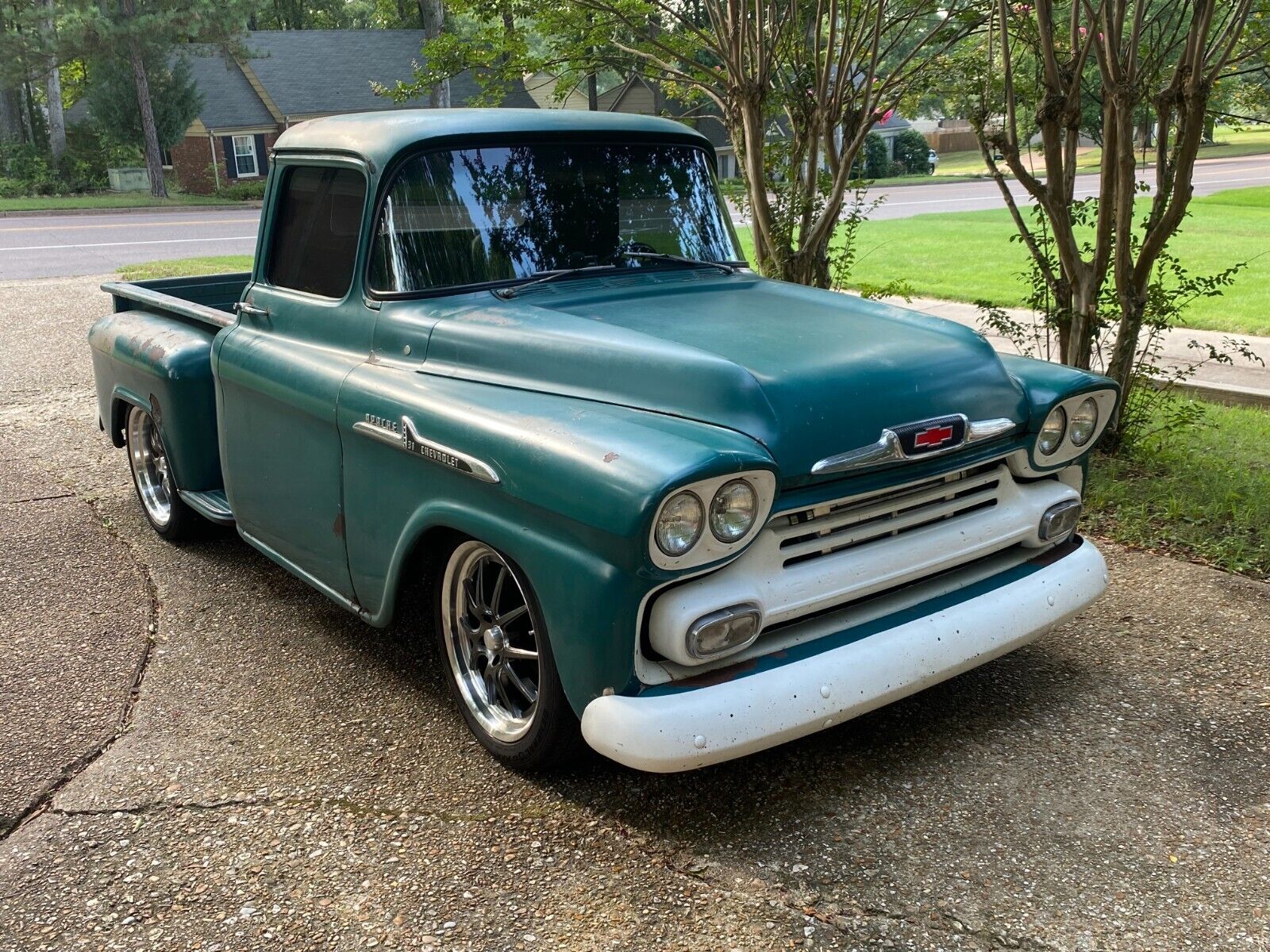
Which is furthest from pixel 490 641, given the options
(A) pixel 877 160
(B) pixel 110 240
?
(A) pixel 877 160

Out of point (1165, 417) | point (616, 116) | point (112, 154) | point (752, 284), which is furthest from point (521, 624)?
point (112, 154)

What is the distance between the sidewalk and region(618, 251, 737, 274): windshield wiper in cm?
282

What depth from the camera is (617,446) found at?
2701 mm

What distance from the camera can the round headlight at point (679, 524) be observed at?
2561mm

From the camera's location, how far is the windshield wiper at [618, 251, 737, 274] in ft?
12.9

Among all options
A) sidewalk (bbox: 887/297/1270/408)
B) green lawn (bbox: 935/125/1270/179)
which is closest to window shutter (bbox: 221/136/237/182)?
green lawn (bbox: 935/125/1270/179)

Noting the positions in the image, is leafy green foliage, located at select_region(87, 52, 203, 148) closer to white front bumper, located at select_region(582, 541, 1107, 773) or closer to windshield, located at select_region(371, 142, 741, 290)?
windshield, located at select_region(371, 142, 741, 290)

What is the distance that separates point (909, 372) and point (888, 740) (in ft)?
3.52

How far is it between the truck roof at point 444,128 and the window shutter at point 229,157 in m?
39.2

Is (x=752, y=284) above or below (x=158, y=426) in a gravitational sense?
above

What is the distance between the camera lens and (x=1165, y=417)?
616 centimetres

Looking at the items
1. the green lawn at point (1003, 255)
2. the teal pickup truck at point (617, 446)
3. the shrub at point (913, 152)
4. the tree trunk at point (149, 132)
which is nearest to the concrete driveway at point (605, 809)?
the teal pickup truck at point (617, 446)

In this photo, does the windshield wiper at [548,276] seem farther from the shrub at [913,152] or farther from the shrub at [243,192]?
the shrub at [913,152]

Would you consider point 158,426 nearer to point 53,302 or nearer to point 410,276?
point 410,276
